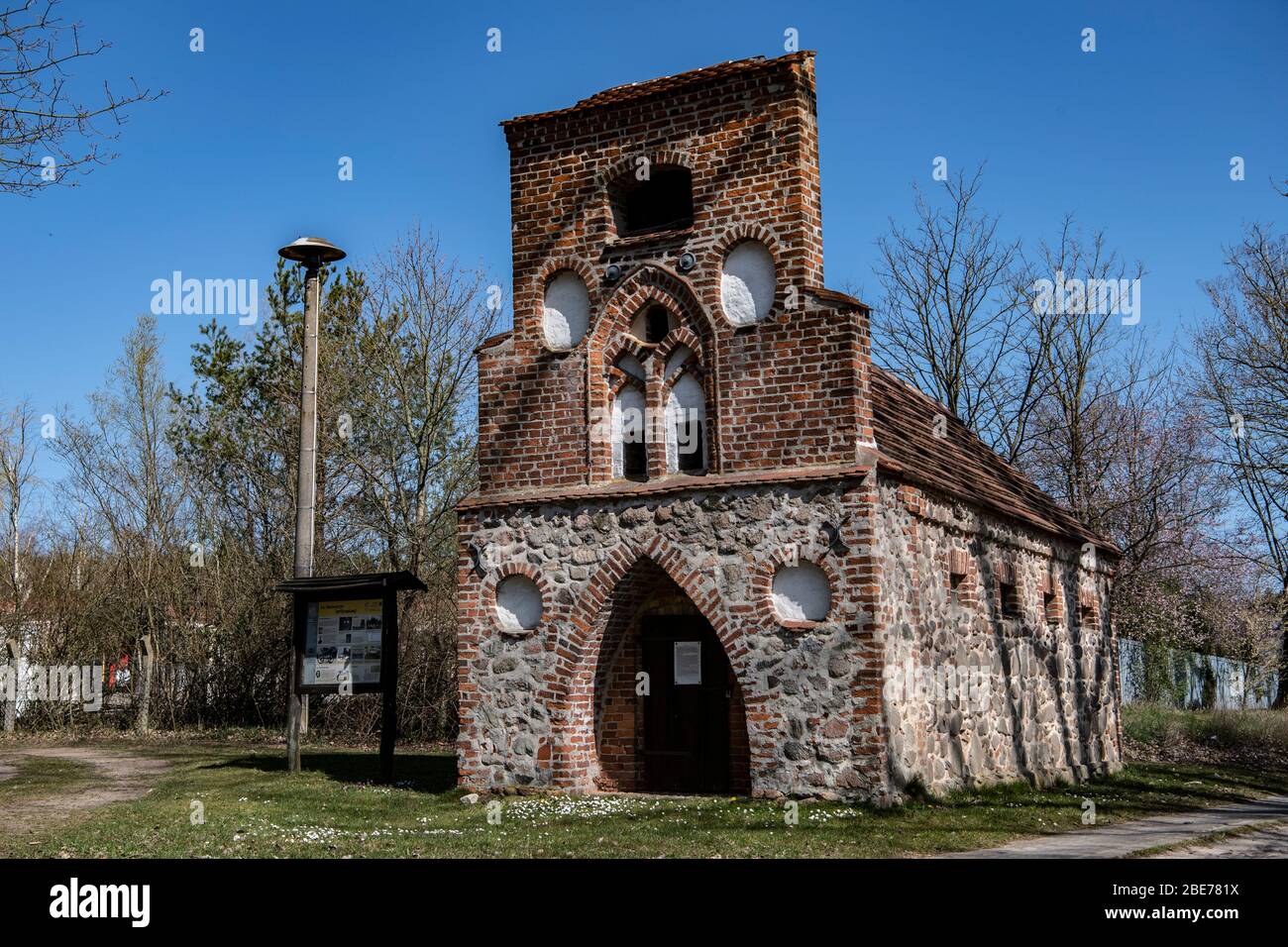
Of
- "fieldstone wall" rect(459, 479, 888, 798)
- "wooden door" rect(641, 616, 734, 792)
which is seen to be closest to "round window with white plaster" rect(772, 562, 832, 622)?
"fieldstone wall" rect(459, 479, 888, 798)

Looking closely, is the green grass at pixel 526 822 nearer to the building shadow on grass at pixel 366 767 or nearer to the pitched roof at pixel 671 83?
the building shadow on grass at pixel 366 767

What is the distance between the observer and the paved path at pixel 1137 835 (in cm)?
944

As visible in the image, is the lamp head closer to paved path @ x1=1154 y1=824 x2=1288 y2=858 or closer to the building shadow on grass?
the building shadow on grass

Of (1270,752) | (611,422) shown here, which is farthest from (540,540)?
(1270,752)

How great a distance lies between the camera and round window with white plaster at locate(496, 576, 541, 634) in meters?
13.5

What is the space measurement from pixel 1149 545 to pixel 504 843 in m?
21.2

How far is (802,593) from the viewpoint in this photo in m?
12.1

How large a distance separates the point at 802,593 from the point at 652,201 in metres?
5.19

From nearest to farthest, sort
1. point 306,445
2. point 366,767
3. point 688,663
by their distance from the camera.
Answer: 1. point 688,663
2. point 306,445
3. point 366,767

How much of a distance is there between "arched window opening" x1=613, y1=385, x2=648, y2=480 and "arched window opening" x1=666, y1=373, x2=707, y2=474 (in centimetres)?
39

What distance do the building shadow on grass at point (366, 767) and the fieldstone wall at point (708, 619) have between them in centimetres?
161

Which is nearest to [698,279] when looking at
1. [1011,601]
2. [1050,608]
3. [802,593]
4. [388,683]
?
[802,593]

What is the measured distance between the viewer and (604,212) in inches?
541

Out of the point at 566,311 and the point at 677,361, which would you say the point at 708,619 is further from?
the point at 566,311
